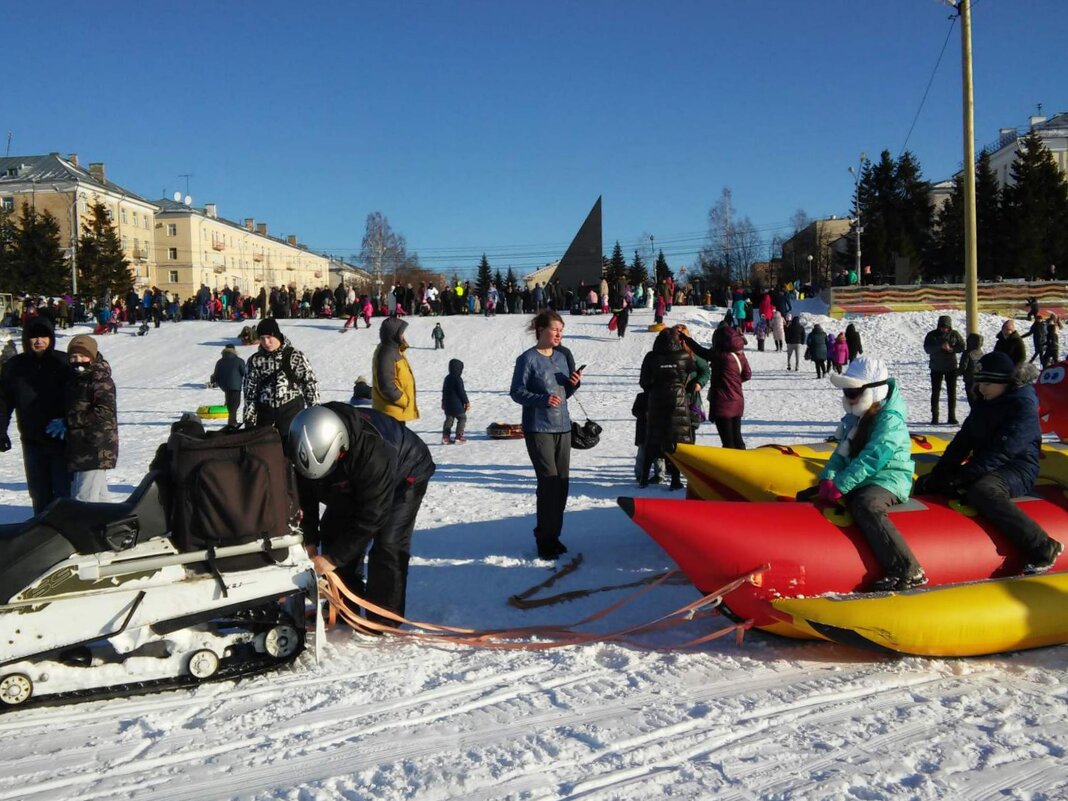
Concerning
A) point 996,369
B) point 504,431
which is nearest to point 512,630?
point 996,369

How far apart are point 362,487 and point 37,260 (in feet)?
165

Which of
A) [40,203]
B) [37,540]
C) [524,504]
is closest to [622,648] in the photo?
[37,540]

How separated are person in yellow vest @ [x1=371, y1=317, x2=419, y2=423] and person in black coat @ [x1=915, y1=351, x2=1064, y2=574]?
474cm

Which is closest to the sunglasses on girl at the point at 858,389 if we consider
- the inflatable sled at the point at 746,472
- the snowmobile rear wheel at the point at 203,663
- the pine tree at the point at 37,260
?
the inflatable sled at the point at 746,472

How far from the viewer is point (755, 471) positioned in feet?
18.6

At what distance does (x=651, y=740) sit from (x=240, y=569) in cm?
207

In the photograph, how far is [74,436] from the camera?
6.07m

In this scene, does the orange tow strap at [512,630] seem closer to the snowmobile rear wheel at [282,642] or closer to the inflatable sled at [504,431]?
the snowmobile rear wheel at [282,642]

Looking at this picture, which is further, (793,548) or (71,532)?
(793,548)

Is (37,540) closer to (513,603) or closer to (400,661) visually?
(400,661)

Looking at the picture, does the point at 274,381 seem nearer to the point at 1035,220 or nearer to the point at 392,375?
the point at 392,375

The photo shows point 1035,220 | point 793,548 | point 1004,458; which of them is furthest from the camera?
point 1035,220

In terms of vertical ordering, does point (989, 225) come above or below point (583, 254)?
above

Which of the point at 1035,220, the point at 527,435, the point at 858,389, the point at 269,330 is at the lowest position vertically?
the point at 527,435
